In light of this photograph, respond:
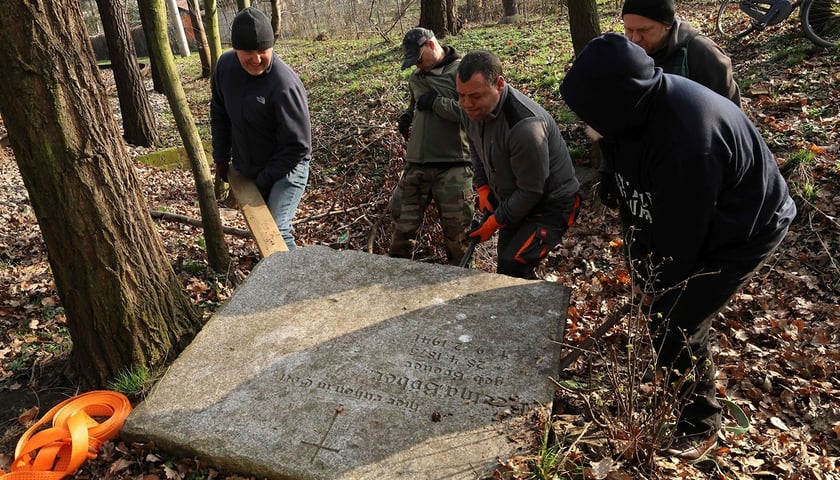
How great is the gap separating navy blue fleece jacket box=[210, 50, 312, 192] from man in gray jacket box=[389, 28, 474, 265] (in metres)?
1.05

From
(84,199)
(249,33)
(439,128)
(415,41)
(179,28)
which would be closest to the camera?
(84,199)

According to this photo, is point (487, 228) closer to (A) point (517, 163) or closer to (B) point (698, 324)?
(A) point (517, 163)

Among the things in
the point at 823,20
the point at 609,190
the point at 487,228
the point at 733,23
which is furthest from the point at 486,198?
the point at 733,23

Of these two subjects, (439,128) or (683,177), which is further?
(439,128)

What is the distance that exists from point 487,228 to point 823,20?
6880 mm

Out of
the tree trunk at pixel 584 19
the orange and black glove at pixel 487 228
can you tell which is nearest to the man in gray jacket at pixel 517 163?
the orange and black glove at pixel 487 228

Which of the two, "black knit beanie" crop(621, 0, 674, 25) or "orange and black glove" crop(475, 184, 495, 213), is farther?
"orange and black glove" crop(475, 184, 495, 213)

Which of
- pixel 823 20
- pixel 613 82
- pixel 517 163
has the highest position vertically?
pixel 613 82

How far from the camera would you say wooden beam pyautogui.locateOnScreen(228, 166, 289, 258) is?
418 cm

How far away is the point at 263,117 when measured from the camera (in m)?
4.30

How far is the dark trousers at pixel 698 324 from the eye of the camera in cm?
259

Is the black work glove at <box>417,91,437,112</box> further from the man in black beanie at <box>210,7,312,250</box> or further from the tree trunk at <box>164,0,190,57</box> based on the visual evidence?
the tree trunk at <box>164,0,190,57</box>

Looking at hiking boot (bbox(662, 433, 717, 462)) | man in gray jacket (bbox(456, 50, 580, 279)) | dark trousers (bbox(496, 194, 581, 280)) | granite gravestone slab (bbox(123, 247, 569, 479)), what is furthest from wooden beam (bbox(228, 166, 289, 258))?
hiking boot (bbox(662, 433, 717, 462))

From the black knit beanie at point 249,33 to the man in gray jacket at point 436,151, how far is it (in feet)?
4.17
